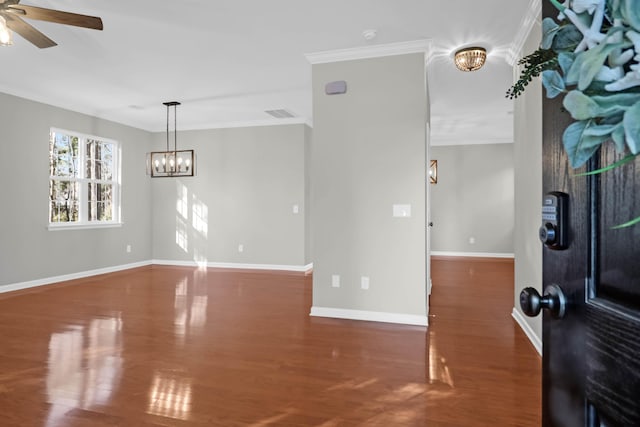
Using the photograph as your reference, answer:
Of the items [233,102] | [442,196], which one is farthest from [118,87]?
[442,196]

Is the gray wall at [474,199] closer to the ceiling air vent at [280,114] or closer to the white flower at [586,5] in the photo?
the ceiling air vent at [280,114]

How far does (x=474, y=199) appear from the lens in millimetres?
8312

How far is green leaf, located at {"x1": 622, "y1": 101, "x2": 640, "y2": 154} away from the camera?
1.32 ft

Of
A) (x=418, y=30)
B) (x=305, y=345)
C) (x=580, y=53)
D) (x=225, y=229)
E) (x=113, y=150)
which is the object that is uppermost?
(x=418, y=30)

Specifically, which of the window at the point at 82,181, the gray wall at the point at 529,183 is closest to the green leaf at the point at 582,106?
the gray wall at the point at 529,183

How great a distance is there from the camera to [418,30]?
328 cm

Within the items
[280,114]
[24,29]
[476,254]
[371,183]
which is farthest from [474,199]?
[24,29]

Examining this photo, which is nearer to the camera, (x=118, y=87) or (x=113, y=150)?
(x=118, y=87)

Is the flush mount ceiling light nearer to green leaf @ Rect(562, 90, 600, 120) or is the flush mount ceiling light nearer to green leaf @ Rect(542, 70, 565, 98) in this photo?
green leaf @ Rect(542, 70, 565, 98)

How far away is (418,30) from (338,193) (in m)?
1.67

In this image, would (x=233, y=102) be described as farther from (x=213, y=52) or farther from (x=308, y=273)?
(x=308, y=273)

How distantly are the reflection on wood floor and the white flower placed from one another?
200cm

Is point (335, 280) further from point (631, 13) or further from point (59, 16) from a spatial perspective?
point (631, 13)

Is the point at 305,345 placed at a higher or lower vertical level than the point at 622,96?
lower
